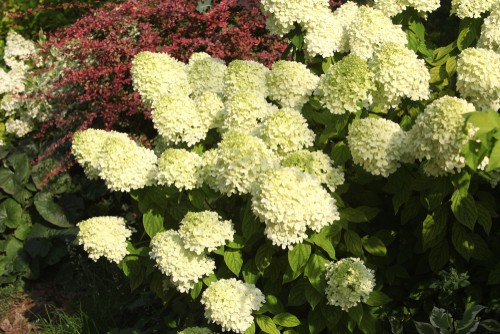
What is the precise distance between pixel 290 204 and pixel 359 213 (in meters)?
0.63

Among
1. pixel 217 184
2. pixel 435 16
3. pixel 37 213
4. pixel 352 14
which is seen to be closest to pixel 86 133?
pixel 217 184

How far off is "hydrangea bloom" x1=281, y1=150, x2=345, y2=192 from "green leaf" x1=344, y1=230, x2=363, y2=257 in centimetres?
33

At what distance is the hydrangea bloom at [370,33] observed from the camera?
13.2 ft

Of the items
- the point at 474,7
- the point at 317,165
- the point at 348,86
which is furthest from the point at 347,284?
the point at 474,7

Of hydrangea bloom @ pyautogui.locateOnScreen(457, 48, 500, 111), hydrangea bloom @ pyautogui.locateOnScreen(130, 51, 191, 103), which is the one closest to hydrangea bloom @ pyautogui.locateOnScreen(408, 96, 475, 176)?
hydrangea bloom @ pyautogui.locateOnScreen(457, 48, 500, 111)

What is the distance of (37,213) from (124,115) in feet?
4.39

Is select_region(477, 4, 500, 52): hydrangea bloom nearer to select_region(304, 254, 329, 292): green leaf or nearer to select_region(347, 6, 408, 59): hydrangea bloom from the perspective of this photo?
select_region(347, 6, 408, 59): hydrangea bloom

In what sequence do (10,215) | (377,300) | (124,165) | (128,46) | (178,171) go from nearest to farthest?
(377,300)
(178,171)
(124,165)
(128,46)
(10,215)

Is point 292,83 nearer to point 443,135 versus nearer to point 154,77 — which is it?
point 154,77

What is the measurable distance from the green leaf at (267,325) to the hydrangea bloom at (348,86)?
1.15 m

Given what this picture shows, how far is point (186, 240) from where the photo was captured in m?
3.59

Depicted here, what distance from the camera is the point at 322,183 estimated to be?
3.61m

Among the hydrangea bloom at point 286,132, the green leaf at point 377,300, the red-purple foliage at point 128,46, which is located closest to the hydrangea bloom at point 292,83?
the hydrangea bloom at point 286,132

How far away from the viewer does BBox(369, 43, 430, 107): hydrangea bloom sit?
3.53m
